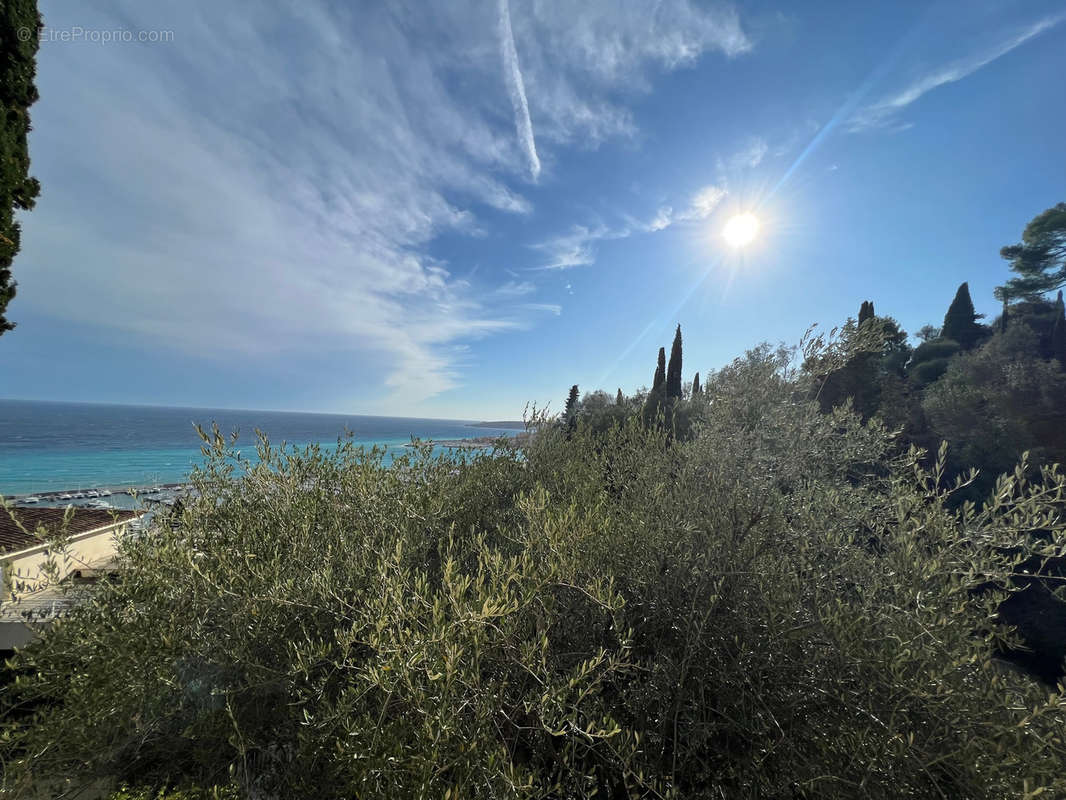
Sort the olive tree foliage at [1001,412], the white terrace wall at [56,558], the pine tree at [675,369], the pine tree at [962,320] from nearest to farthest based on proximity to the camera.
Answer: the white terrace wall at [56,558], the olive tree foliage at [1001,412], the pine tree at [675,369], the pine tree at [962,320]

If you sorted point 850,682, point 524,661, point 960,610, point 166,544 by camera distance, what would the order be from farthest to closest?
1. point 166,544
2. point 850,682
3. point 960,610
4. point 524,661

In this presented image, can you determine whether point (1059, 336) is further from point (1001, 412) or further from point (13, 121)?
point (13, 121)

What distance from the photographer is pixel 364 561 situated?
3.30 metres

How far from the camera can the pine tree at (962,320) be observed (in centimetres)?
3322

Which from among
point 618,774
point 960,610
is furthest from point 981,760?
point 618,774

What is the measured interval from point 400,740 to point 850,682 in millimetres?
3275

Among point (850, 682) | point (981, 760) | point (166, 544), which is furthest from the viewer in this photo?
point (166, 544)

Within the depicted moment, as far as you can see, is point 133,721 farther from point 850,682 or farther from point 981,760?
point 981,760

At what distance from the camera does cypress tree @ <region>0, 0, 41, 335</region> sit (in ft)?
19.4

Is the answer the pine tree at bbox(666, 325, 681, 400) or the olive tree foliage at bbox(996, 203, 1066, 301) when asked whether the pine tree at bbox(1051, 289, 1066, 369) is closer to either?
the olive tree foliage at bbox(996, 203, 1066, 301)

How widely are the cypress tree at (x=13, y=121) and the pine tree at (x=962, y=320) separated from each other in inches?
2007

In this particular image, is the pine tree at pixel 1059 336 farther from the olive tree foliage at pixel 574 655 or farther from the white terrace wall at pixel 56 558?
the white terrace wall at pixel 56 558

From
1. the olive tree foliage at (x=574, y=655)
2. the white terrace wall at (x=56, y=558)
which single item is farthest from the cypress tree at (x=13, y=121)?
the olive tree foliage at (x=574, y=655)

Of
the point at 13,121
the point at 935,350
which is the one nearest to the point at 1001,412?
the point at 935,350
